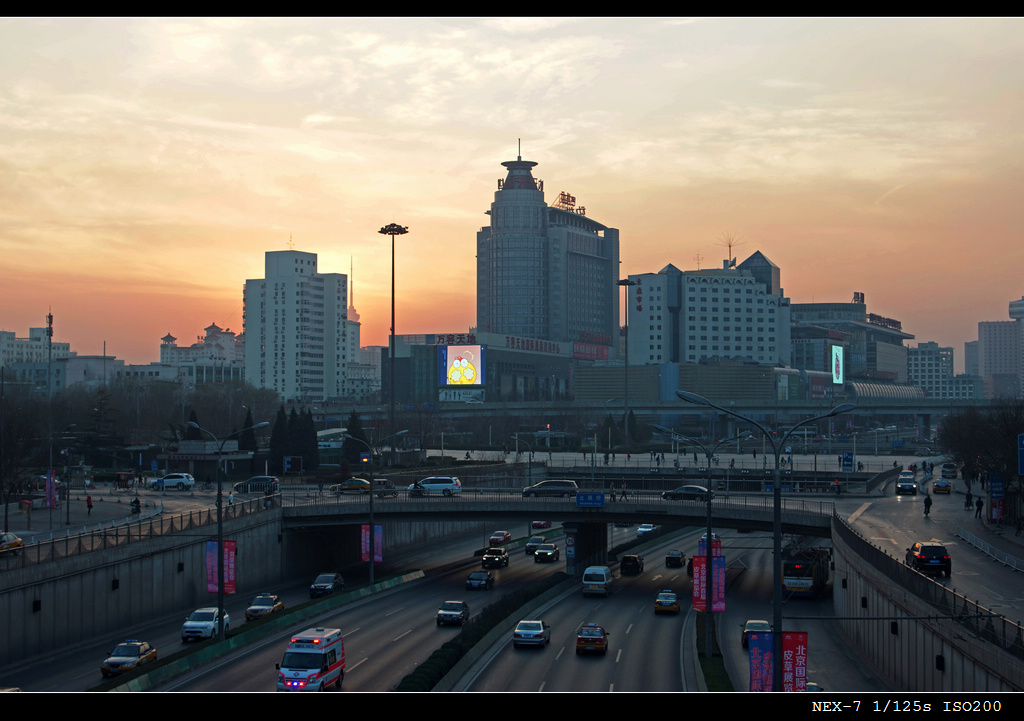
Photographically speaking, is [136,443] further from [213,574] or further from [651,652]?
[651,652]

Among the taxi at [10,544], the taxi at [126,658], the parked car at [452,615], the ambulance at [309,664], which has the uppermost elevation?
the taxi at [10,544]

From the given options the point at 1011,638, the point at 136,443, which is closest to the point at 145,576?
the point at 1011,638

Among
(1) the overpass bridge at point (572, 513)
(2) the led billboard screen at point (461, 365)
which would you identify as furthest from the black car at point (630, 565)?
(2) the led billboard screen at point (461, 365)

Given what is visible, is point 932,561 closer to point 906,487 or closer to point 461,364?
point 906,487

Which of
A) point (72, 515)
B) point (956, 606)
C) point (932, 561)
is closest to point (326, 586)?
point (72, 515)

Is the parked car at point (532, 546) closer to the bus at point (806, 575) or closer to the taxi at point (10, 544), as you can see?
the bus at point (806, 575)

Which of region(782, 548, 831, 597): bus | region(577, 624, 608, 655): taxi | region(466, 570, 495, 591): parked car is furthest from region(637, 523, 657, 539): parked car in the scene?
region(577, 624, 608, 655): taxi
